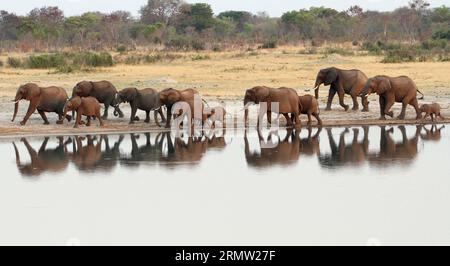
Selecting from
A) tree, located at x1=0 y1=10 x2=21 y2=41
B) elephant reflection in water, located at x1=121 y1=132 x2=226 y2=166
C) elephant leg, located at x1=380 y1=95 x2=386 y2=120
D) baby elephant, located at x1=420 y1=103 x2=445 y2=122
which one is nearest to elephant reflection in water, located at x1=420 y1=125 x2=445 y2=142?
baby elephant, located at x1=420 y1=103 x2=445 y2=122

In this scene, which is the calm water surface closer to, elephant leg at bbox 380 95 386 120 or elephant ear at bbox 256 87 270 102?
elephant ear at bbox 256 87 270 102

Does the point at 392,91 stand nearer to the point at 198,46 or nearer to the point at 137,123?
the point at 137,123

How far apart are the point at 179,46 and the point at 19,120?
1079 inches

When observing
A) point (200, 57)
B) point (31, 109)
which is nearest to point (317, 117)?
point (31, 109)

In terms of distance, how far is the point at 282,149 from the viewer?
55.2 ft

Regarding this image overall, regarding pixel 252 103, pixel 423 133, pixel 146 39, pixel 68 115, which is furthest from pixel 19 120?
pixel 146 39

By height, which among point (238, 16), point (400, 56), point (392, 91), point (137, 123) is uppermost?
point (392, 91)

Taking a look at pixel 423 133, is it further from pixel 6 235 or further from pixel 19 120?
pixel 6 235

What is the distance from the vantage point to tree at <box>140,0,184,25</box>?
7810 cm

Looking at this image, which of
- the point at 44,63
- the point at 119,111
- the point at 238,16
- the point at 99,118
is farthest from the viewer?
the point at 238,16

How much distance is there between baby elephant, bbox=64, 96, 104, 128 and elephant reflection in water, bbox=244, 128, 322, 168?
9.30 ft

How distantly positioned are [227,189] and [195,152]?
143 inches

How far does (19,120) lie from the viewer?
20547mm
